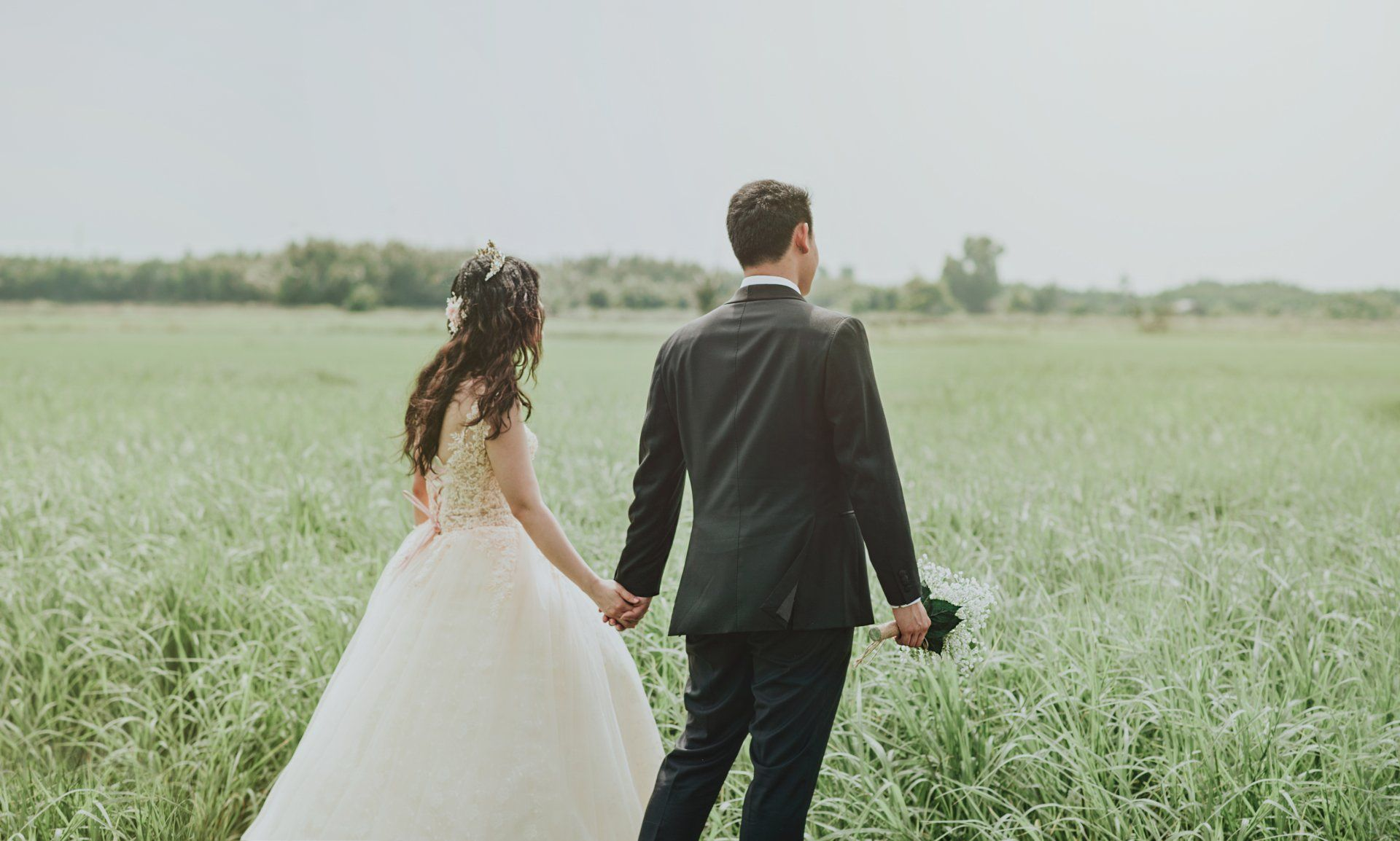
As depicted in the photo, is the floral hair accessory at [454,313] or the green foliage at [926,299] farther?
the green foliage at [926,299]

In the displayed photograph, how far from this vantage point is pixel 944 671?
370 centimetres

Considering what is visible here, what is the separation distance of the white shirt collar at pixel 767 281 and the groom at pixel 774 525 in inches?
0.5

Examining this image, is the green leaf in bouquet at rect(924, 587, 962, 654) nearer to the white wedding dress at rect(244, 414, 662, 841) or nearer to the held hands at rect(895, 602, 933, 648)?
the held hands at rect(895, 602, 933, 648)

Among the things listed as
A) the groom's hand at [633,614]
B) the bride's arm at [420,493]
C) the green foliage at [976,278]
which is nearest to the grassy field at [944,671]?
the groom's hand at [633,614]

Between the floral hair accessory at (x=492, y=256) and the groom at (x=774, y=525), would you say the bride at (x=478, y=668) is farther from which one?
the groom at (x=774, y=525)

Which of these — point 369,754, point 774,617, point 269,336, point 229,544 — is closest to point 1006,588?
point 774,617

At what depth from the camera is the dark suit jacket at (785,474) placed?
2.55 meters

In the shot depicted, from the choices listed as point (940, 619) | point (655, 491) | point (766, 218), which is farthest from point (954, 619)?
point (766, 218)

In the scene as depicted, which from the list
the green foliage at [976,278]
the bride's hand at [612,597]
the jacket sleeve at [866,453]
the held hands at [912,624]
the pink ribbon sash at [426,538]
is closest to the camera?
the jacket sleeve at [866,453]

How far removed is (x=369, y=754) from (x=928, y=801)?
1895 millimetres

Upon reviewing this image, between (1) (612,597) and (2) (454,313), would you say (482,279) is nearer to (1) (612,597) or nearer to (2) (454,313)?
(2) (454,313)

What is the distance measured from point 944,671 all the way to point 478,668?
5.60 feet

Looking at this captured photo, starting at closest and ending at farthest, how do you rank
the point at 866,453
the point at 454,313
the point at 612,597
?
the point at 866,453, the point at 612,597, the point at 454,313

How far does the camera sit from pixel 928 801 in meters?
3.49
